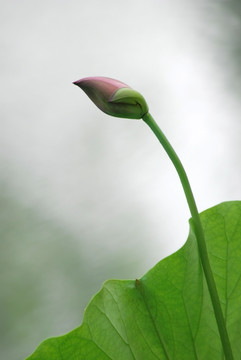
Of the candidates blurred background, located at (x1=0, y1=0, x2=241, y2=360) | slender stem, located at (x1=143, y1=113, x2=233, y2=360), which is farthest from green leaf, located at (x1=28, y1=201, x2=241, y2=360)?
blurred background, located at (x1=0, y1=0, x2=241, y2=360)

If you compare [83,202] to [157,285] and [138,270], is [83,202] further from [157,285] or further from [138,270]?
[157,285]

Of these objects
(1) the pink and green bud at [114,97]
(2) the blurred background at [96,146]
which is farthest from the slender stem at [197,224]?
(2) the blurred background at [96,146]

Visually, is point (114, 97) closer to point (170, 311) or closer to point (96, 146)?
point (170, 311)

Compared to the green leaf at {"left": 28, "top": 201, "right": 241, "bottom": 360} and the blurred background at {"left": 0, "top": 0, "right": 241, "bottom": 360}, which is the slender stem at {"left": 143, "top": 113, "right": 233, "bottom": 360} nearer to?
the green leaf at {"left": 28, "top": 201, "right": 241, "bottom": 360}

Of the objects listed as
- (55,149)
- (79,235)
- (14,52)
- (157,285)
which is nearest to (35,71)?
(14,52)

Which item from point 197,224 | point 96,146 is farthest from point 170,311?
point 96,146
